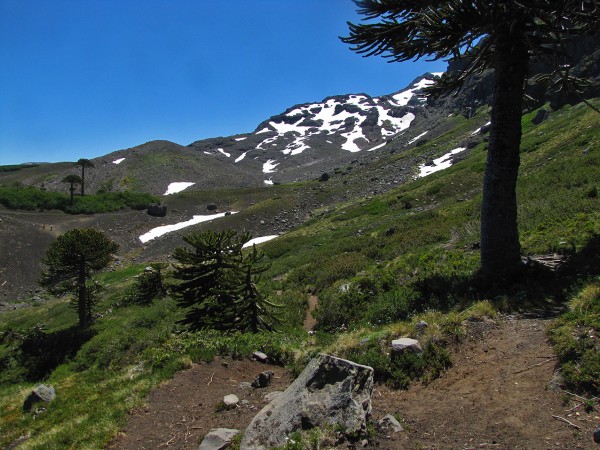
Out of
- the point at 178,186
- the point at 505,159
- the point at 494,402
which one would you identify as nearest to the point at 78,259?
the point at 505,159

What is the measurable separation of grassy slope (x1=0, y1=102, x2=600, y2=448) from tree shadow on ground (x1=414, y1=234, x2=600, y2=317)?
71 mm

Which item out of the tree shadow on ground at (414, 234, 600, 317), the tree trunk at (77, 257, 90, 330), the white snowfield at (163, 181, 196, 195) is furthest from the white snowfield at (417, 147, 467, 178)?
the white snowfield at (163, 181, 196, 195)

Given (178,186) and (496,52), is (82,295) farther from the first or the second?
(178,186)

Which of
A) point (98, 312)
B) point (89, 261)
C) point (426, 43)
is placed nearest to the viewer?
point (426, 43)

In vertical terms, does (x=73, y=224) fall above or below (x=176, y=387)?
above

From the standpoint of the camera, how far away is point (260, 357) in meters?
9.41

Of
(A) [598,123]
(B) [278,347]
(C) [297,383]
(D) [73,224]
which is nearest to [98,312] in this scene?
(B) [278,347]

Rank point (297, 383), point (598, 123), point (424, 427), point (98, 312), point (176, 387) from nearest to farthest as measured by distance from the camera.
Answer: point (424, 427)
point (297, 383)
point (176, 387)
point (98, 312)
point (598, 123)

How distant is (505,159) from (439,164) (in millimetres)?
56674

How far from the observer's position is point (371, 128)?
184750 mm

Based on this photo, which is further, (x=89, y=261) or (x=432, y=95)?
(x=89, y=261)

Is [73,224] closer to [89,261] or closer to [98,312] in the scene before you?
[98,312]

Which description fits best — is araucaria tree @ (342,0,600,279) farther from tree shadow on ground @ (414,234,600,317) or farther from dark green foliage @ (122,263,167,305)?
dark green foliage @ (122,263,167,305)

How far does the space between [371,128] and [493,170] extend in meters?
Answer: 183
